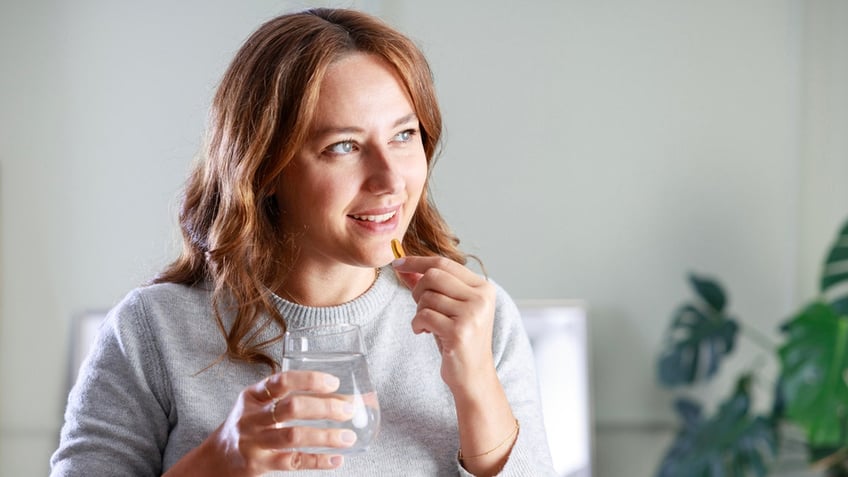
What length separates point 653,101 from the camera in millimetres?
3748

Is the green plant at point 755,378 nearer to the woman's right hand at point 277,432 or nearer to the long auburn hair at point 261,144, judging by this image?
the long auburn hair at point 261,144

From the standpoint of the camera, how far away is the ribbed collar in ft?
5.16

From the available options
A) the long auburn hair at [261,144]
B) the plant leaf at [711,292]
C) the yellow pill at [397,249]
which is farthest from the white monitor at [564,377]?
the yellow pill at [397,249]

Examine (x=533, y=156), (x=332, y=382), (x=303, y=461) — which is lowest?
(x=533, y=156)

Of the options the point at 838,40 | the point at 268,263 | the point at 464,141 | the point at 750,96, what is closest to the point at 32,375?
the point at 464,141

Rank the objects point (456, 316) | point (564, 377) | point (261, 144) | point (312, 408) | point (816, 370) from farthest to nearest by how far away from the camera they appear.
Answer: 1. point (564, 377)
2. point (816, 370)
3. point (261, 144)
4. point (456, 316)
5. point (312, 408)

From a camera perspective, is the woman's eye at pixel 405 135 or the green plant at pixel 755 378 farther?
the green plant at pixel 755 378

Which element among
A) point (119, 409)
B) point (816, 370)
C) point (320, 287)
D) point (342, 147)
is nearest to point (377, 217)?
point (342, 147)

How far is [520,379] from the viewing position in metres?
1.59

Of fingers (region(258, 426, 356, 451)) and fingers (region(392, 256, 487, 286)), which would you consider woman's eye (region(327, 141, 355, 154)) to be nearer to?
Answer: fingers (region(392, 256, 487, 286))

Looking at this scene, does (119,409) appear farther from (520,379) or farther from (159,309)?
(520,379)

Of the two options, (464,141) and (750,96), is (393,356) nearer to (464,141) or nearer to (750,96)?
(464,141)

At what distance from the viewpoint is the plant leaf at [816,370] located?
3.08 metres

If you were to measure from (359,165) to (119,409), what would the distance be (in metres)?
0.52
